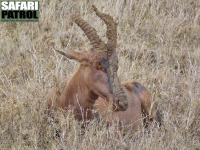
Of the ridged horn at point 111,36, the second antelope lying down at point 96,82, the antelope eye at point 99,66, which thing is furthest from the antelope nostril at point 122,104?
the ridged horn at point 111,36

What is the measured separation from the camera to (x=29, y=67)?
8523 mm

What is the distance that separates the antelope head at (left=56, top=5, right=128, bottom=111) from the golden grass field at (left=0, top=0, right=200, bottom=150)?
0.37 metres

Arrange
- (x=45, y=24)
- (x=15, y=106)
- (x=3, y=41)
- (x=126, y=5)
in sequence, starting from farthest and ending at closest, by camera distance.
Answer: (x=126, y=5) < (x=45, y=24) < (x=3, y=41) < (x=15, y=106)

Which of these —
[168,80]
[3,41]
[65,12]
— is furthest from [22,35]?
[168,80]

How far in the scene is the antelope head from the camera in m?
6.79

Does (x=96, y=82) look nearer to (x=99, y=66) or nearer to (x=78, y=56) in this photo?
(x=99, y=66)

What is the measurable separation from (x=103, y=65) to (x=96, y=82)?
23 cm

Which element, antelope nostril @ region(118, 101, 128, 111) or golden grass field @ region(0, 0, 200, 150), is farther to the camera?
antelope nostril @ region(118, 101, 128, 111)

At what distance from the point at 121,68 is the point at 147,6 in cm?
258

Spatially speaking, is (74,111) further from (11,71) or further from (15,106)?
(11,71)

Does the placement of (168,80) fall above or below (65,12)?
below

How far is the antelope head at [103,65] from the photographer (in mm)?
6785

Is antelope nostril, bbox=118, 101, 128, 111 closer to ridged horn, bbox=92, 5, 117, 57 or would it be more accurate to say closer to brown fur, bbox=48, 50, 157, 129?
brown fur, bbox=48, 50, 157, 129

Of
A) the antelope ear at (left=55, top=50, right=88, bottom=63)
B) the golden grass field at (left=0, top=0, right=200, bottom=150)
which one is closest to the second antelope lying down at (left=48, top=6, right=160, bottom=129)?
the antelope ear at (left=55, top=50, right=88, bottom=63)
